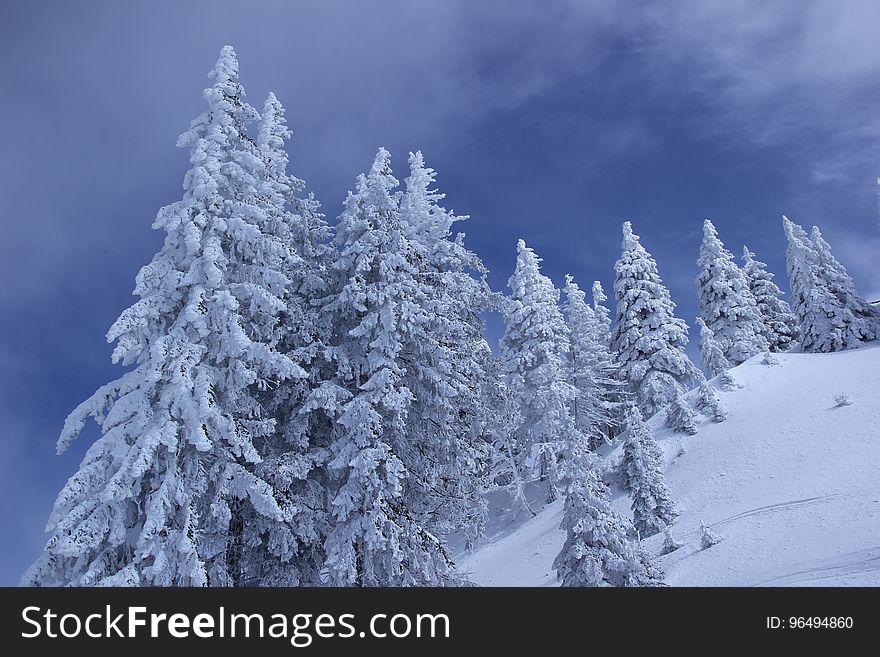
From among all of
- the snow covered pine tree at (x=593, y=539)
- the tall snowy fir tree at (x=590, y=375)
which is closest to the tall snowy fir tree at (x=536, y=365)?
the tall snowy fir tree at (x=590, y=375)

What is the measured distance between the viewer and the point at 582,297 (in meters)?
46.0

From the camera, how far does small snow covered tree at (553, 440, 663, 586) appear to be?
48.6 feet

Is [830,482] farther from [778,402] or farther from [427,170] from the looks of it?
[427,170]

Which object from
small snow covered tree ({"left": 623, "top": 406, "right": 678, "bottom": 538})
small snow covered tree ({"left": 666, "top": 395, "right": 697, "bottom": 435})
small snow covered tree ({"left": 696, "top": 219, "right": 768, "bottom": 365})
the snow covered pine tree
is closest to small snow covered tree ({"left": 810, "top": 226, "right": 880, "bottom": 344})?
small snow covered tree ({"left": 696, "top": 219, "right": 768, "bottom": 365})

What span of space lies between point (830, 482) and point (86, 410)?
24.7 metres

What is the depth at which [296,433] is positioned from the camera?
1496 cm

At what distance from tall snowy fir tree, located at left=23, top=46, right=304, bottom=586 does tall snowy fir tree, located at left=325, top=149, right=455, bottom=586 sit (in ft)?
6.06

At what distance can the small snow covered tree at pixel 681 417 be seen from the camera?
29.7 m

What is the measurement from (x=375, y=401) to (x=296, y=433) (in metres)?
2.68

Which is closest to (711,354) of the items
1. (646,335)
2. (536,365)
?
(646,335)

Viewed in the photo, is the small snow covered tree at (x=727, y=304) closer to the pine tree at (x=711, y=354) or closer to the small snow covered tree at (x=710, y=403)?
the pine tree at (x=711, y=354)

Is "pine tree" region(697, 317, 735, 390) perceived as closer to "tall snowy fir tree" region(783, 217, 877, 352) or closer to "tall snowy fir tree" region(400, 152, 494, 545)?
"tall snowy fir tree" region(783, 217, 877, 352)

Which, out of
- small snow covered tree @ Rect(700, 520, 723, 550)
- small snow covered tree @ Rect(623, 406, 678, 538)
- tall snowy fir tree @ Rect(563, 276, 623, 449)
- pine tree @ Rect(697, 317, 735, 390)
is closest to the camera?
small snow covered tree @ Rect(700, 520, 723, 550)

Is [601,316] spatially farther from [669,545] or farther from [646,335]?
[669,545]
